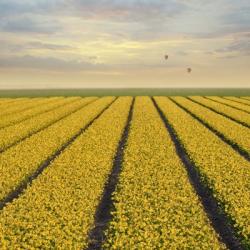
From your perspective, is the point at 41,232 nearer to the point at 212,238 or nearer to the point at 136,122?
the point at 212,238

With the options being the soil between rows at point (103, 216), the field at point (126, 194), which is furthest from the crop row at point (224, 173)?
the soil between rows at point (103, 216)

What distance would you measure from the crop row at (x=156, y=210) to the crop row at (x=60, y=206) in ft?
2.70

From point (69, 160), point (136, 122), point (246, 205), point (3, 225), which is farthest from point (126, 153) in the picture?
point (136, 122)

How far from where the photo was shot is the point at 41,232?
1141 centimetres

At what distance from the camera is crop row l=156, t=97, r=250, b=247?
1298cm

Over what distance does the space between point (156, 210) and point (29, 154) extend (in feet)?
34.8

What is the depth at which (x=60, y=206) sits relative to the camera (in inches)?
533

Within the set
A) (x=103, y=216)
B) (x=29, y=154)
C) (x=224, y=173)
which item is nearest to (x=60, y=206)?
(x=103, y=216)

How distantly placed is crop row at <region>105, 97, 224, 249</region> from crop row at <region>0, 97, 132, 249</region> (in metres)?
0.82

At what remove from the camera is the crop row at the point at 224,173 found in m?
13.0

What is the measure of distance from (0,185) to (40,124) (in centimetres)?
1942

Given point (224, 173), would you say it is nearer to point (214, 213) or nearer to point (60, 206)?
point (214, 213)

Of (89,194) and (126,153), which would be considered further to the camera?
(126,153)

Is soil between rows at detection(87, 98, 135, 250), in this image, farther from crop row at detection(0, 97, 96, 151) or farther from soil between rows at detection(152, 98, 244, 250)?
crop row at detection(0, 97, 96, 151)
